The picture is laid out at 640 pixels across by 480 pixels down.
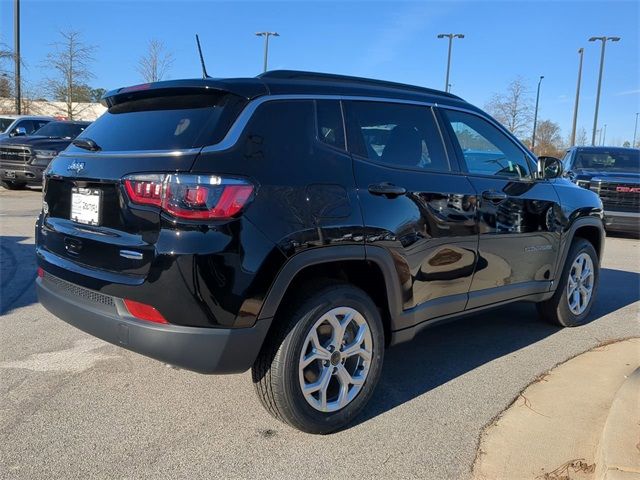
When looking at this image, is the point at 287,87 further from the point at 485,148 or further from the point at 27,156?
the point at 27,156

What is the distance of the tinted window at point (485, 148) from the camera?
162 inches

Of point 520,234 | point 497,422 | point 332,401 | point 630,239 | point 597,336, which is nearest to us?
point 332,401

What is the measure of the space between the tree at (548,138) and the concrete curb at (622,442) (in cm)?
4716

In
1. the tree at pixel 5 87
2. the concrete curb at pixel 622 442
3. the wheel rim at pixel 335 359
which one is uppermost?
the tree at pixel 5 87

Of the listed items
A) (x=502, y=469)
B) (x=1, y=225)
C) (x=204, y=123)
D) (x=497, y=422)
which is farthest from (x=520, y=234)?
(x=1, y=225)

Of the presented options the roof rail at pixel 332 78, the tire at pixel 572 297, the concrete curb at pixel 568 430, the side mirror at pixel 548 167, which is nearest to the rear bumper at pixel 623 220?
the tire at pixel 572 297

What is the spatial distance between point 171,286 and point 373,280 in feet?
4.22

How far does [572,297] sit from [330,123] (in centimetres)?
334

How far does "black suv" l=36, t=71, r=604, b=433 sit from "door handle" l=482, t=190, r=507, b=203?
2 cm

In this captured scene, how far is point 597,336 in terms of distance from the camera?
16.7 feet

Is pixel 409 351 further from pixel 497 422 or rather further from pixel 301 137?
pixel 301 137

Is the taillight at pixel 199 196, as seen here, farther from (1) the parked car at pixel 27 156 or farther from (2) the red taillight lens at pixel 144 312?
(1) the parked car at pixel 27 156

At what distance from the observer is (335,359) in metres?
3.15

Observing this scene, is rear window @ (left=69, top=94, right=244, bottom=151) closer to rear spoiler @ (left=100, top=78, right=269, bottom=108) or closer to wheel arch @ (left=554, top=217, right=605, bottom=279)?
rear spoiler @ (left=100, top=78, right=269, bottom=108)
